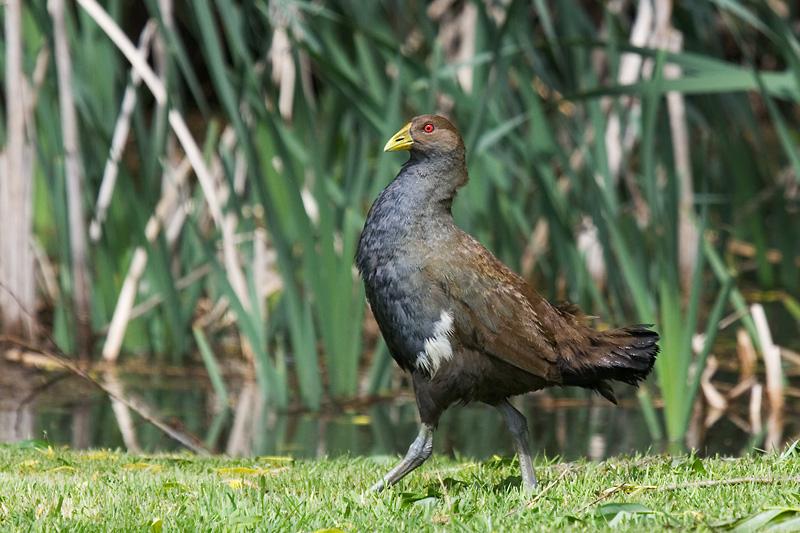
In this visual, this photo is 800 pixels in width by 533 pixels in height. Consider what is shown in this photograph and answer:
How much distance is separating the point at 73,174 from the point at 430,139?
3.42m

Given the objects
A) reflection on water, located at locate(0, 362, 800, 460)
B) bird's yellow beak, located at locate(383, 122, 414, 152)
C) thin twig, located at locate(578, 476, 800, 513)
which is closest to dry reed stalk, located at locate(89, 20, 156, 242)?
reflection on water, located at locate(0, 362, 800, 460)

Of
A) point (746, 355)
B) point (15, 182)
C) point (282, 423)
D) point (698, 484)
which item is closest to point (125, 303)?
point (15, 182)

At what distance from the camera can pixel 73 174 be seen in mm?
7629

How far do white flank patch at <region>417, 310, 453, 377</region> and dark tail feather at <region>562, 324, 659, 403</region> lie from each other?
0.45 metres

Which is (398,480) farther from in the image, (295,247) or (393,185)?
(295,247)

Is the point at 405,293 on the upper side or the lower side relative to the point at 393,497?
upper

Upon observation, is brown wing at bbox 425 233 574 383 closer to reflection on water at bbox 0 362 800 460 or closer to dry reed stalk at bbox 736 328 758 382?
reflection on water at bbox 0 362 800 460

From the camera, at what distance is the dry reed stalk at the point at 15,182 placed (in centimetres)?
741

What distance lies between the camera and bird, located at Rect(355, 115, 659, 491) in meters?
4.42

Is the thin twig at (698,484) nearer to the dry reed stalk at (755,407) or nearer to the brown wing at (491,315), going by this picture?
the brown wing at (491,315)

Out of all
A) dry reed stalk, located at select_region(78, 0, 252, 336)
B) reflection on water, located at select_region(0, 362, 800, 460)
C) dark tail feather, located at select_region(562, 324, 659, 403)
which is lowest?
reflection on water, located at select_region(0, 362, 800, 460)

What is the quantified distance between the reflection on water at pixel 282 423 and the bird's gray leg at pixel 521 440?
187cm

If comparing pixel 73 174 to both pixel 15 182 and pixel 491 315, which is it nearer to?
pixel 15 182

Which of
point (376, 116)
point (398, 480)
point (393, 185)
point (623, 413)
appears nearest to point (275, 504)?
point (398, 480)
